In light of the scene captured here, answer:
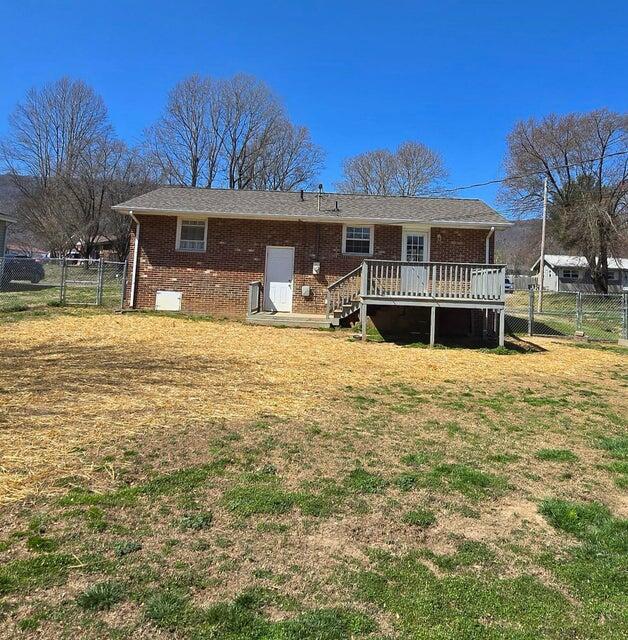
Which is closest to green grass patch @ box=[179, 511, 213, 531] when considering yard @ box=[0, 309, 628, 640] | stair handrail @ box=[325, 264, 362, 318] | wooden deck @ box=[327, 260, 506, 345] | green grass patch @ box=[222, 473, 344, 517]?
yard @ box=[0, 309, 628, 640]

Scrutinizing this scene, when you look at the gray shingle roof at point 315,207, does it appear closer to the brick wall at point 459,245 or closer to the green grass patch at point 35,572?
the brick wall at point 459,245

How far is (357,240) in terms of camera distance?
16.2 m

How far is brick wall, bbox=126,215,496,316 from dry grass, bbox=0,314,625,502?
273 centimetres

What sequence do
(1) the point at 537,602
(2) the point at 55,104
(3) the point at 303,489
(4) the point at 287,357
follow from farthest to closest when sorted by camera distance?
(2) the point at 55,104, (4) the point at 287,357, (3) the point at 303,489, (1) the point at 537,602

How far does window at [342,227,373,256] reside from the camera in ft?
52.9

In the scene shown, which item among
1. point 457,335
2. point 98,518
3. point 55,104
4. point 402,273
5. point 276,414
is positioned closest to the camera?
point 98,518

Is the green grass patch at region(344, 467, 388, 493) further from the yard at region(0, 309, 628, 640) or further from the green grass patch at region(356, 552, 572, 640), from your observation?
the green grass patch at region(356, 552, 572, 640)

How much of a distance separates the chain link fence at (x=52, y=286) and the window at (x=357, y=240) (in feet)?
23.7

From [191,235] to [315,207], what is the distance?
172 inches

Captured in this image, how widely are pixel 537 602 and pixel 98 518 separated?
2.51 metres

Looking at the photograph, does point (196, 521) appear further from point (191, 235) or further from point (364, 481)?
point (191, 235)

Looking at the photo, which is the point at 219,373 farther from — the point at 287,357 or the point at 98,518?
the point at 98,518

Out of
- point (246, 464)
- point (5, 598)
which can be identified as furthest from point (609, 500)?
point (5, 598)

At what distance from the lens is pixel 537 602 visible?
2.39 m
